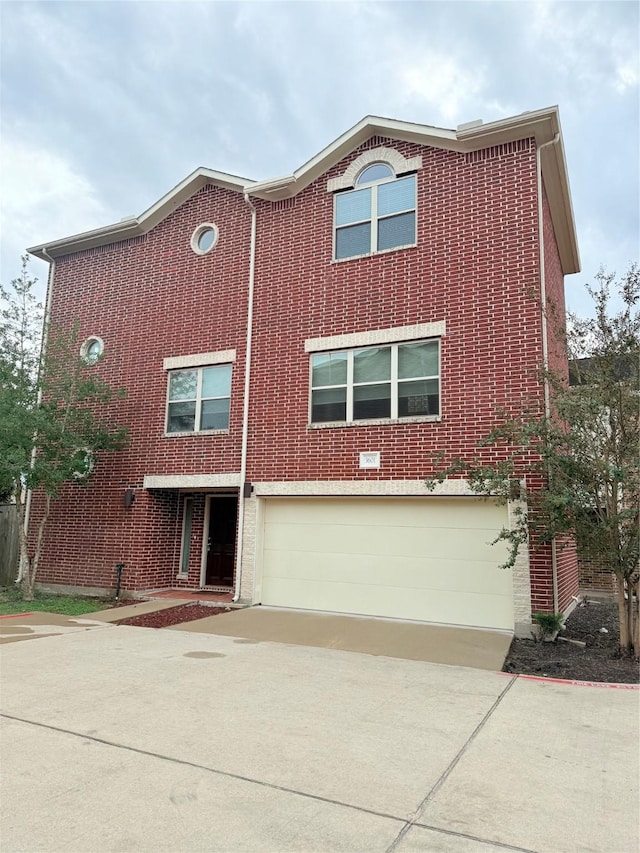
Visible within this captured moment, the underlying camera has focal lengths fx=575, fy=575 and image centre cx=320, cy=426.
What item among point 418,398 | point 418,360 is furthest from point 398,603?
point 418,360

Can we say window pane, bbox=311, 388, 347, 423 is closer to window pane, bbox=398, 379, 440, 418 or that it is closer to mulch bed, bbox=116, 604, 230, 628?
window pane, bbox=398, 379, 440, 418

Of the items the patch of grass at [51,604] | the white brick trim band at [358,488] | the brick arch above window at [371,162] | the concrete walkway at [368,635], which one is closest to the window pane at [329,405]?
the white brick trim band at [358,488]

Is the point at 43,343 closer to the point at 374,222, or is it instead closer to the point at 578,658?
the point at 374,222

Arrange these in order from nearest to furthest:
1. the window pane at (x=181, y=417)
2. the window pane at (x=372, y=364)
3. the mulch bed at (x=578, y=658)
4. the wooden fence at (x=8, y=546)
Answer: the mulch bed at (x=578, y=658) < the window pane at (x=372, y=364) < the window pane at (x=181, y=417) < the wooden fence at (x=8, y=546)

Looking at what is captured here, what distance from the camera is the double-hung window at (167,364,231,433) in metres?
12.2

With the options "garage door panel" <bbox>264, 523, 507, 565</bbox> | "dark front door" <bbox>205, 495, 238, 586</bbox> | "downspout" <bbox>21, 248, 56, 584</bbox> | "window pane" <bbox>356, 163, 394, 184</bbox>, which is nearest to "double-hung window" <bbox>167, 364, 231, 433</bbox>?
"dark front door" <bbox>205, 495, 238, 586</bbox>

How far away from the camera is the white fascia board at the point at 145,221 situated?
1284 centimetres

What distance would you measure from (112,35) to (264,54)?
3.16m

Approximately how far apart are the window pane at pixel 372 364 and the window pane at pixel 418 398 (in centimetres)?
44

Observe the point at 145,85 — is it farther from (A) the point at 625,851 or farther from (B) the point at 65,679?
(A) the point at 625,851

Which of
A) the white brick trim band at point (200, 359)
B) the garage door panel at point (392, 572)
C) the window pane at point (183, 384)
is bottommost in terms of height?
the garage door panel at point (392, 572)

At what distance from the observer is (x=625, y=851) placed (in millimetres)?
2957

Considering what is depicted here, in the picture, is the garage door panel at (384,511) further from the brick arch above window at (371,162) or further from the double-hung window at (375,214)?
the brick arch above window at (371,162)

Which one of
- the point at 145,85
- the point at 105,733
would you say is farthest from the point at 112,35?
the point at 105,733
